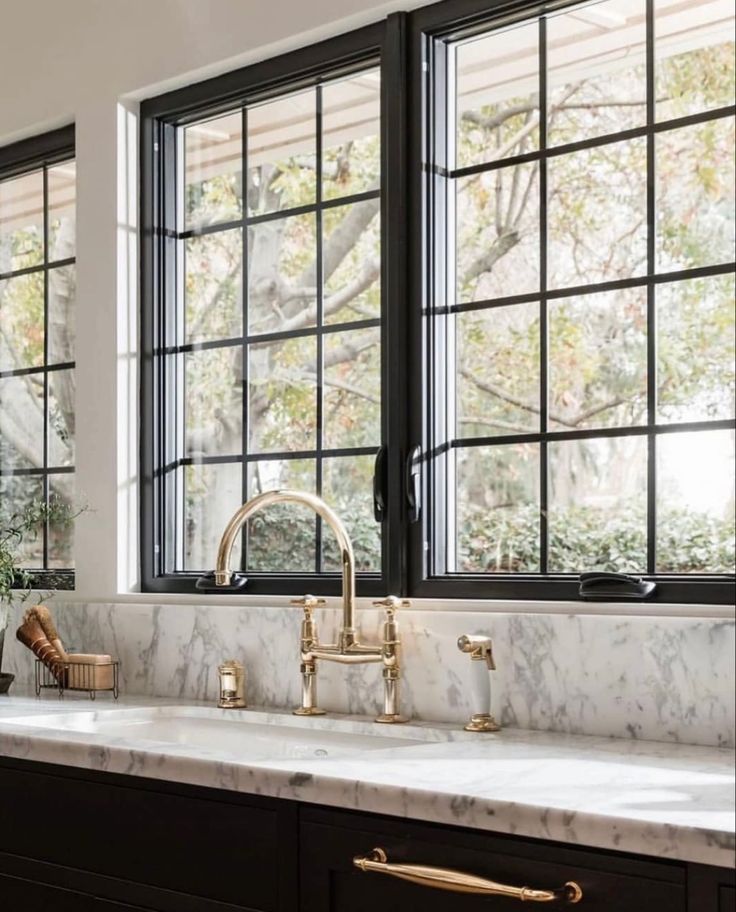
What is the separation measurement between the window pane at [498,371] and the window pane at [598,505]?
0.37 feet

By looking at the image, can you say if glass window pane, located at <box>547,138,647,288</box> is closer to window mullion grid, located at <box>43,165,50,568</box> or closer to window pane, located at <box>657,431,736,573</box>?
window pane, located at <box>657,431,736,573</box>

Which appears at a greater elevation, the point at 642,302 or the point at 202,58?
the point at 202,58

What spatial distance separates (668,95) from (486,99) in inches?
16.4

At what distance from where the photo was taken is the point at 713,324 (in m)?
2.40

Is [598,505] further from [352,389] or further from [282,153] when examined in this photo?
[282,153]

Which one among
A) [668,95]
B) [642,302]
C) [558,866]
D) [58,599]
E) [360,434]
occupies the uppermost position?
[668,95]

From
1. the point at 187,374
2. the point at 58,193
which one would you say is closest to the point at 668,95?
the point at 187,374

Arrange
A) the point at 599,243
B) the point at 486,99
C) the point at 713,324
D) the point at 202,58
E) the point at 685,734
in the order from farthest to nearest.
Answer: the point at 202,58
the point at 486,99
the point at 599,243
the point at 713,324
the point at 685,734

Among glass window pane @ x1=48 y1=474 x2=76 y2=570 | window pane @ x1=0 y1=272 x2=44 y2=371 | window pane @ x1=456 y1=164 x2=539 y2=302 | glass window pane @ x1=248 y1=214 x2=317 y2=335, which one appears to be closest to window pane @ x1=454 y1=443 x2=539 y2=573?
window pane @ x1=456 y1=164 x2=539 y2=302

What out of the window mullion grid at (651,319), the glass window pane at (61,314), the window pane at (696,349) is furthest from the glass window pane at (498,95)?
the glass window pane at (61,314)

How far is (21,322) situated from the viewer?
371 cm

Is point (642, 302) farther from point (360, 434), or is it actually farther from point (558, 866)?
point (558, 866)

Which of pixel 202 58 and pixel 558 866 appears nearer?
pixel 558 866

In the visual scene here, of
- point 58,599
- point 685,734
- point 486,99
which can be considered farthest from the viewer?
point 58,599
